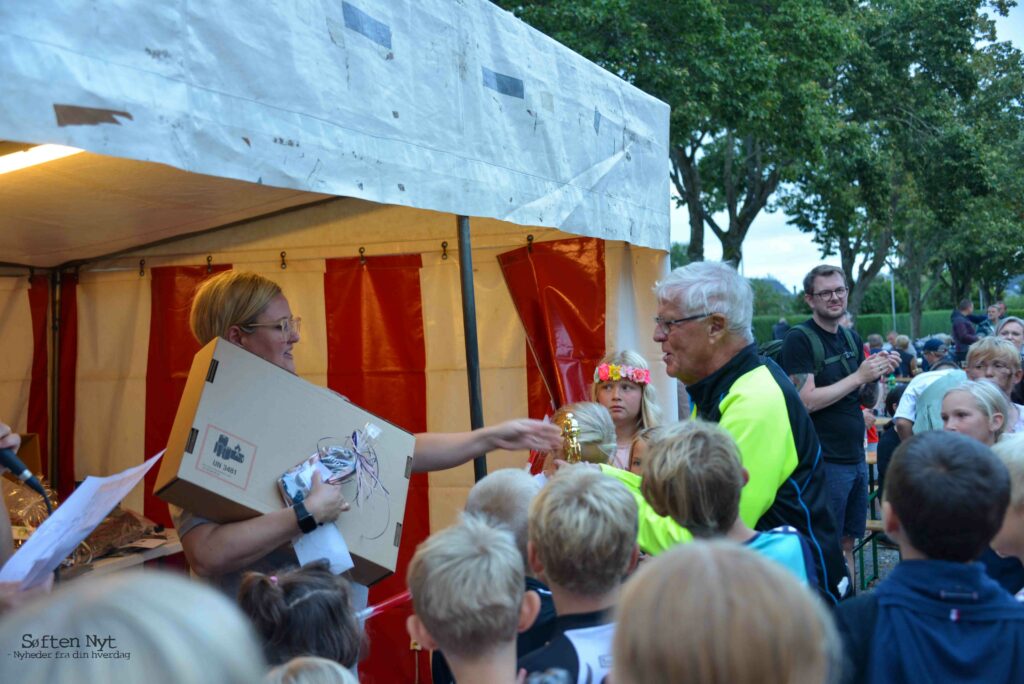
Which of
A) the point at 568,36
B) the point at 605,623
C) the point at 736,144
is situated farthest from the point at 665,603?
the point at 736,144

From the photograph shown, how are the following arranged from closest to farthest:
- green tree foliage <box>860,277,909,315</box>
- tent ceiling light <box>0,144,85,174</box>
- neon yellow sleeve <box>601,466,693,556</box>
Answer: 1. neon yellow sleeve <box>601,466,693,556</box>
2. tent ceiling light <box>0,144,85,174</box>
3. green tree foliage <box>860,277,909,315</box>

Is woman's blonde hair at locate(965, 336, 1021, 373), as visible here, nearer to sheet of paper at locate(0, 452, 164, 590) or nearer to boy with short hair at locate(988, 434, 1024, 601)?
boy with short hair at locate(988, 434, 1024, 601)

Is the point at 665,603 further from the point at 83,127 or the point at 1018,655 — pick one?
the point at 83,127

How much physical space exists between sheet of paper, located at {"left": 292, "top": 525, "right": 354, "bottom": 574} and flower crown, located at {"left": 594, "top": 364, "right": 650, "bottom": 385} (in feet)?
7.30

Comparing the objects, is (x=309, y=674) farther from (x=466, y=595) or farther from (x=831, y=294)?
(x=831, y=294)

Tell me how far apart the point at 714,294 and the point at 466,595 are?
1.33 meters

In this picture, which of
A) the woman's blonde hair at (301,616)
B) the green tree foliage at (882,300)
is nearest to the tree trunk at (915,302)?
the green tree foliage at (882,300)

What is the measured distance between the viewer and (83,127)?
167cm

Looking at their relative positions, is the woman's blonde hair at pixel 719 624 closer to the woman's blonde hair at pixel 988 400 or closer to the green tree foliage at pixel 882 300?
the woman's blonde hair at pixel 988 400

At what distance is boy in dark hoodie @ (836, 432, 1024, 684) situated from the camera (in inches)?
66.5

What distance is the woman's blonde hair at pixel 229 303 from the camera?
2.62 meters

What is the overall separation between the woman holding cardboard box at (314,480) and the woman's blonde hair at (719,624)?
1.47m

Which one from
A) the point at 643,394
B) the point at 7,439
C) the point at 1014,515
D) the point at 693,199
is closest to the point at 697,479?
the point at 1014,515

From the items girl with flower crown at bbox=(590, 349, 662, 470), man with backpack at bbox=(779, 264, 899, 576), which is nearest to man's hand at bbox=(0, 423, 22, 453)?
girl with flower crown at bbox=(590, 349, 662, 470)
